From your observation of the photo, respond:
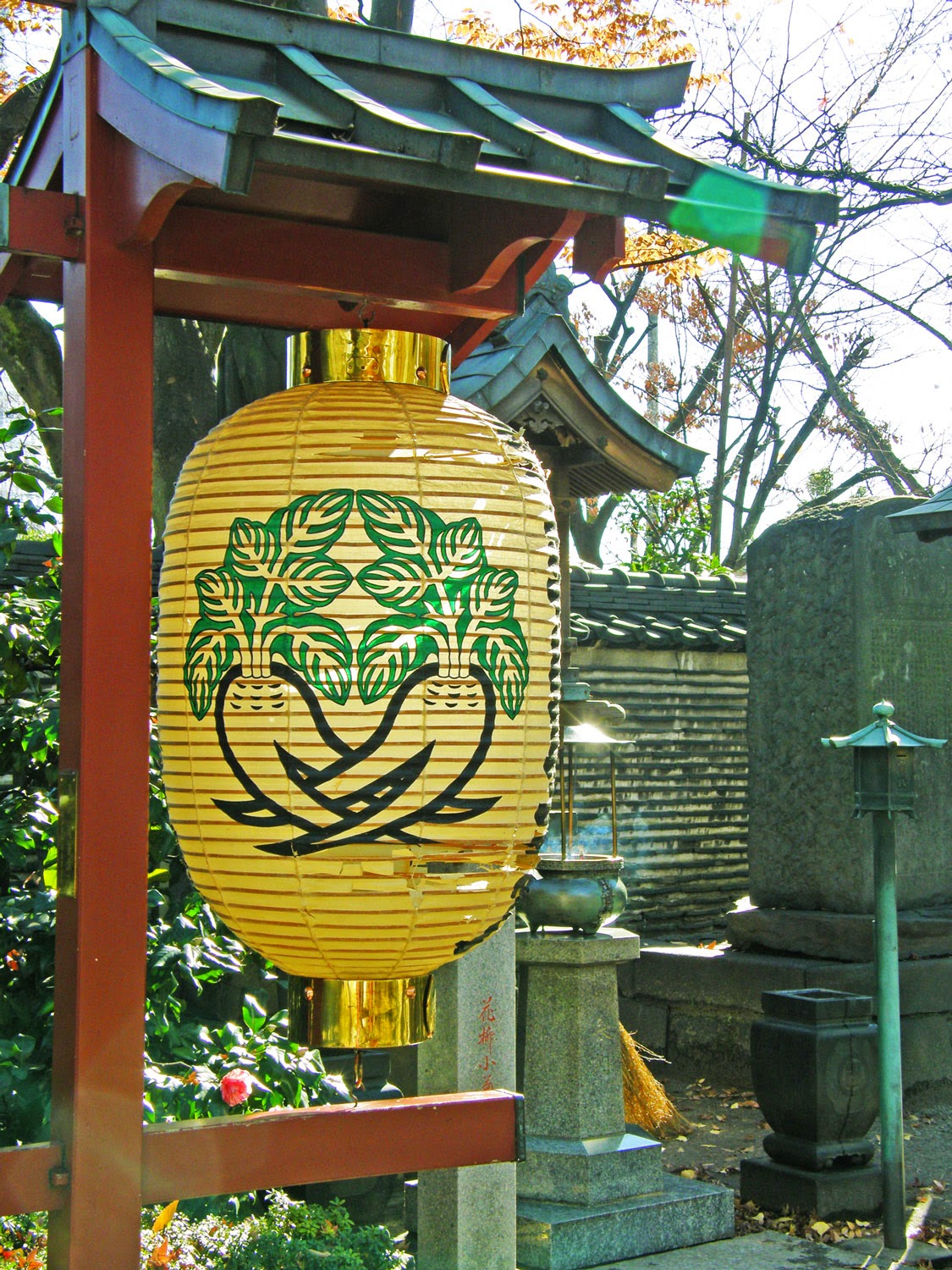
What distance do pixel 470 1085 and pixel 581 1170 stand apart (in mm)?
1613

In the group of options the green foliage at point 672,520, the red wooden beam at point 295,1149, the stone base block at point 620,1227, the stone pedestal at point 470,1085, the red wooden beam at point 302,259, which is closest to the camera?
the red wooden beam at point 295,1149

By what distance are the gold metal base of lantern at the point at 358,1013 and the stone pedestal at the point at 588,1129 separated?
3599 mm

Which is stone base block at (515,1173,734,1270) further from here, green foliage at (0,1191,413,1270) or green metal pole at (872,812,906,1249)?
green foliage at (0,1191,413,1270)

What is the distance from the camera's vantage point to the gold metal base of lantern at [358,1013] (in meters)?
2.34

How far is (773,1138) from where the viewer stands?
6543 millimetres

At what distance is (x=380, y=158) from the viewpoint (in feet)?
6.62

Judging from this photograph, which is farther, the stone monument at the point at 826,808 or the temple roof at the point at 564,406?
the stone monument at the point at 826,808

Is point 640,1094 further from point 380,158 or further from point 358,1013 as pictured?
point 380,158

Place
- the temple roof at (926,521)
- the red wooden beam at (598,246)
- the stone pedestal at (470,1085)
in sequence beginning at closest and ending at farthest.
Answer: the red wooden beam at (598,246), the stone pedestal at (470,1085), the temple roof at (926,521)

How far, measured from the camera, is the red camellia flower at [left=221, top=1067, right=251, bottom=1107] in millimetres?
3721

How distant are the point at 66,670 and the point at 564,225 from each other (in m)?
1.12

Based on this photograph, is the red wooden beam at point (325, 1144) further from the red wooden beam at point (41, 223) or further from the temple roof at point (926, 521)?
the temple roof at point (926, 521)

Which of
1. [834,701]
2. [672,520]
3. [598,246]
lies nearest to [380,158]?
[598,246]

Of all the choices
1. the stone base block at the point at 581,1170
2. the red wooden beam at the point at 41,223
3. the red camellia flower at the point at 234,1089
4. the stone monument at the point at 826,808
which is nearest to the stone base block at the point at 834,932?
the stone monument at the point at 826,808
